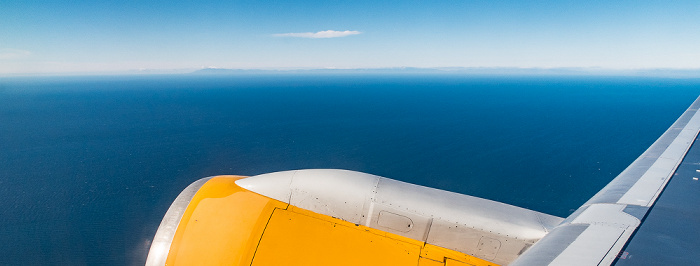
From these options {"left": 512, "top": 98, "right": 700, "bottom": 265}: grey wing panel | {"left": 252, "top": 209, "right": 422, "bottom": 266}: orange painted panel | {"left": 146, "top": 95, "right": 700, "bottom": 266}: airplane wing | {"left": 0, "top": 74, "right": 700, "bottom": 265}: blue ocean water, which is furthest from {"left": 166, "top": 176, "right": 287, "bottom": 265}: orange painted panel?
{"left": 0, "top": 74, "right": 700, "bottom": 265}: blue ocean water

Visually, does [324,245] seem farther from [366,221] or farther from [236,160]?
[236,160]

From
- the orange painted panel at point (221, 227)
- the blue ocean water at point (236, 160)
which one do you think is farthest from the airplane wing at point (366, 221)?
the blue ocean water at point (236, 160)

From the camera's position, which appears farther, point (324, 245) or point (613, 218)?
point (324, 245)

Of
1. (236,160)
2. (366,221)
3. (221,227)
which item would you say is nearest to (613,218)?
(366,221)

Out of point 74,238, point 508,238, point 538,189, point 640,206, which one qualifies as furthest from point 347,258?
point 538,189

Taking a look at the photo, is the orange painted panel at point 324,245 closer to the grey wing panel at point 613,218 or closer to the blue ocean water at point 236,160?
the grey wing panel at point 613,218

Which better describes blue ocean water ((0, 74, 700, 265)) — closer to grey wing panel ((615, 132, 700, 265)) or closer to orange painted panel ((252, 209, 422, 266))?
orange painted panel ((252, 209, 422, 266))
